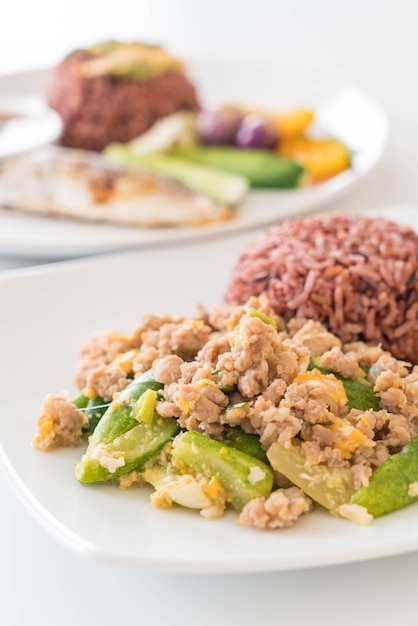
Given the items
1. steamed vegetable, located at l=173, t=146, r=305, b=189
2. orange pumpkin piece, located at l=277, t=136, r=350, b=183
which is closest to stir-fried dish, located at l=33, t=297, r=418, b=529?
steamed vegetable, located at l=173, t=146, r=305, b=189

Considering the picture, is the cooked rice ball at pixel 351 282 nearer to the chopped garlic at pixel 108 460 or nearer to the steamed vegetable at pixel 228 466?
the steamed vegetable at pixel 228 466

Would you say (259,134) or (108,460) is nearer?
(108,460)

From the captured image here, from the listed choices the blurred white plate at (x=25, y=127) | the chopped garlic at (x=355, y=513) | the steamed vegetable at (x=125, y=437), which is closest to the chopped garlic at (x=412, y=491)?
the chopped garlic at (x=355, y=513)

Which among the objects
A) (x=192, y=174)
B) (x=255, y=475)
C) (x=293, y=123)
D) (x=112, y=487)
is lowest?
(x=192, y=174)

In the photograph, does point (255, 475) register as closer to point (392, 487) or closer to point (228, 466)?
point (228, 466)

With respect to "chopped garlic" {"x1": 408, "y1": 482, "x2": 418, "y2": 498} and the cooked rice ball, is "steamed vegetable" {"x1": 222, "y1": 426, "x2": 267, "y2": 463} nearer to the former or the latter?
"chopped garlic" {"x1": 408, "y1": 482, "x2": 418, "y2": 498}

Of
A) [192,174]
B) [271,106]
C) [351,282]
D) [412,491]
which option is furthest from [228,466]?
[271,106]
